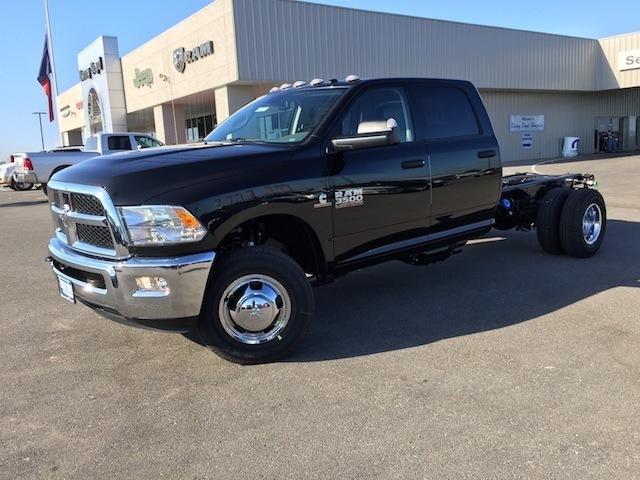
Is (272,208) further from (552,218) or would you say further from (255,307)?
(552,218)

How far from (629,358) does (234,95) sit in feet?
62.3

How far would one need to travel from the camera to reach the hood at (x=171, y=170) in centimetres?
339

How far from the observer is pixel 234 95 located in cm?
2078

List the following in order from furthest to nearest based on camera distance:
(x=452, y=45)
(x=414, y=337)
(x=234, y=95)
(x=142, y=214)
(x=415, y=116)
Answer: (x=452, y=45)
(x=234, y=95)
(x=415, y=116)
(x=414, y=337)
(x=142, y=214)

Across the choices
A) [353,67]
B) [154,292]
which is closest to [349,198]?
[154,292]

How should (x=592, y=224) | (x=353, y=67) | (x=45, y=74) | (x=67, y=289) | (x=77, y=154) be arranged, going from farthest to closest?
(x=45, y=74)
(x=353, y=67)
(x=77, y=154)
(x=592, y=224)
(x=67, y=289)

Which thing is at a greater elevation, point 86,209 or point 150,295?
point 86,209

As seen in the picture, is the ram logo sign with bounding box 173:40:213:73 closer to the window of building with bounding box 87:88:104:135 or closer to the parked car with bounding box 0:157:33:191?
the parked car with bounding box 0:157:33:191

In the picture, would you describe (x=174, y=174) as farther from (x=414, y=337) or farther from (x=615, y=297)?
(x=615, y=297)

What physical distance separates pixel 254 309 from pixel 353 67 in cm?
2023

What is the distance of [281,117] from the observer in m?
4.69

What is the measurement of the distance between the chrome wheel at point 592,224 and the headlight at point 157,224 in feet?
17.5

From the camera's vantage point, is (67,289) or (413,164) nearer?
(67,289)

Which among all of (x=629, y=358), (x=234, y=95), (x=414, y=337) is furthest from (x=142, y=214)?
(x=234, y=95)
